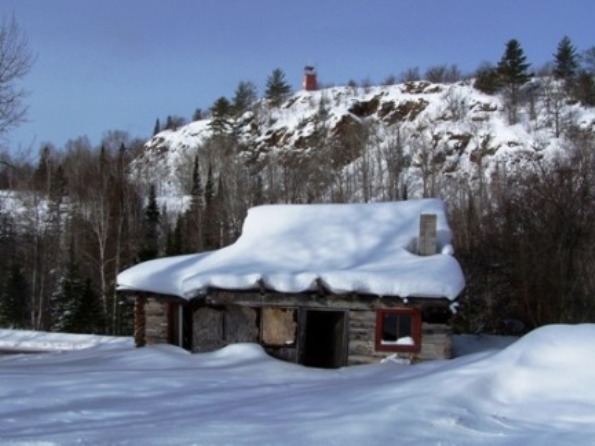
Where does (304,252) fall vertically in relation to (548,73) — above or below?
below

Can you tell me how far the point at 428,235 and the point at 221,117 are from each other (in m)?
80.2

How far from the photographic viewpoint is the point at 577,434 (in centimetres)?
757

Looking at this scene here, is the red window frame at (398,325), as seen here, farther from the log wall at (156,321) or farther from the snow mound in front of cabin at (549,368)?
the log wall at (156,321)

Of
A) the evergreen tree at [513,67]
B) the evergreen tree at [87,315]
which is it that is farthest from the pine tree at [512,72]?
the evergreen tree at [87,315]

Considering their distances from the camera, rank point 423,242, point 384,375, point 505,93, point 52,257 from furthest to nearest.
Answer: point 505,93
point 52,257
point 423,242
point 384,375

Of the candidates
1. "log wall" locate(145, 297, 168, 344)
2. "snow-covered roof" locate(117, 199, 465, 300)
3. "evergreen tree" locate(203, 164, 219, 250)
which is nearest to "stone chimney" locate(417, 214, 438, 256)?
"snow-covered roof" locate(117, 199, 465, 300)

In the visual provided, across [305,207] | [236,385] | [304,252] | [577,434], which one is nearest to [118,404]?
[236,385]

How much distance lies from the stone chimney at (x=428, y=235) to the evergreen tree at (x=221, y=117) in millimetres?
75405

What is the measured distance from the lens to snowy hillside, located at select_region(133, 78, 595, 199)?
6512cm

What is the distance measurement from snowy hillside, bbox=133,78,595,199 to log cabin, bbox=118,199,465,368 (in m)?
36.7

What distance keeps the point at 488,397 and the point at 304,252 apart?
9070mm

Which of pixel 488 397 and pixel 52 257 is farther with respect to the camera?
pixel 52 257

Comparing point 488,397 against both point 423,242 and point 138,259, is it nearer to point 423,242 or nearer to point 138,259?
point 423,242

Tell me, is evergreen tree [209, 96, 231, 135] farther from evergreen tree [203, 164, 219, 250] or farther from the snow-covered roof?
the snow-covered roof
